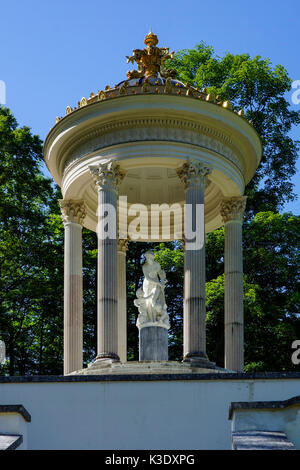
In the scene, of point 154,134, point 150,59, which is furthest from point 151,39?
point 154,134

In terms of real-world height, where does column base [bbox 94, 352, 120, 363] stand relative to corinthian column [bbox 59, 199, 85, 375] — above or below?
below

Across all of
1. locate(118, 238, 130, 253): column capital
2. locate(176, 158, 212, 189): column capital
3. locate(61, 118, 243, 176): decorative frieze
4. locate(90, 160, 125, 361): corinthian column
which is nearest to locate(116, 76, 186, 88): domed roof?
locate(61, 118, 243, 176): decorative frieze

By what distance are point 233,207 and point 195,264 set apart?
4.64 meters

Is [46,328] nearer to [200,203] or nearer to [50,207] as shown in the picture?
[50,207]

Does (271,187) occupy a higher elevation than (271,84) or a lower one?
lower

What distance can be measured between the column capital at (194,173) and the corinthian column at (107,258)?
218 cm

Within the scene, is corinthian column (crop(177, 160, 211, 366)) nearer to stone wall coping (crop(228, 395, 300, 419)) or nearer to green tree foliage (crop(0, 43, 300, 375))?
stone wall coping (crop(228, 395, 300, 419))

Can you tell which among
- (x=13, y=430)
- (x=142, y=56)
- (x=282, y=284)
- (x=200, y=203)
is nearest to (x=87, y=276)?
(x=282, y=284)

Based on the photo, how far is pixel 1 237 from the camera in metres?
49.1

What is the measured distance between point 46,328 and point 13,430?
29553 mm

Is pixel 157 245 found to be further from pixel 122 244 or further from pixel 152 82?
pixel 152 82

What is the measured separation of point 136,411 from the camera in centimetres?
2419

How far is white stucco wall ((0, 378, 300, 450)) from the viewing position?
23.8m

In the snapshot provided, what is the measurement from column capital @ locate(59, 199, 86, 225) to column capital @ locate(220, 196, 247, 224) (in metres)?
5.31
